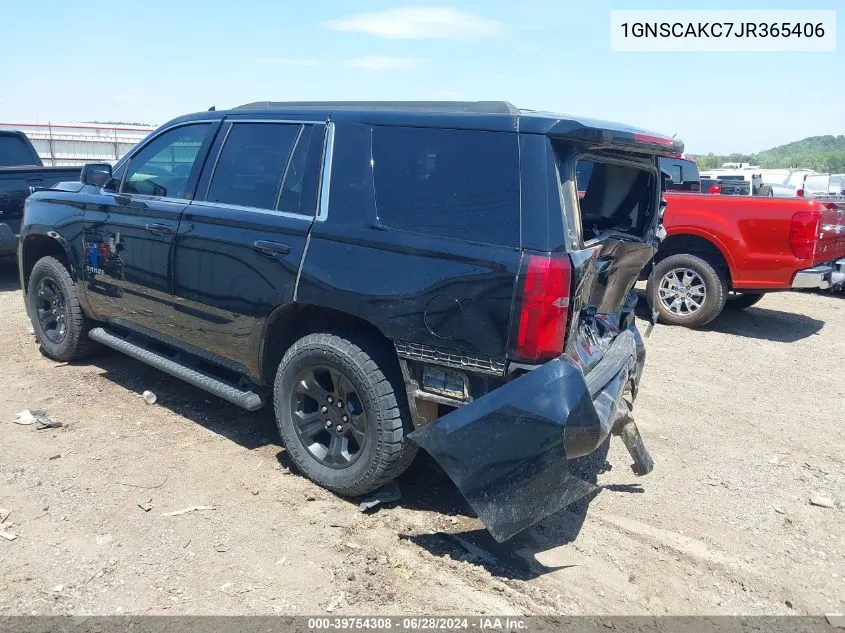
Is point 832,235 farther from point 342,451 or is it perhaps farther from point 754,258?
point 342,451

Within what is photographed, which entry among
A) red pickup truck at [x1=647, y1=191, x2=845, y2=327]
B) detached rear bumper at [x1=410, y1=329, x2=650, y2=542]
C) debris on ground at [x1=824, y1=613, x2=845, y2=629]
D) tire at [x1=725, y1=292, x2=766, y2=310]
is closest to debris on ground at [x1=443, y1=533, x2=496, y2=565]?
detached rear bumper at [x1=410, y1=329, x2=650, y2=542]

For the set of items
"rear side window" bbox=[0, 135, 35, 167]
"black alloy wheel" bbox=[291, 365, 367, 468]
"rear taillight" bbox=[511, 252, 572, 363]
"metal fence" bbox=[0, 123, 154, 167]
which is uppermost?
"metal fence" bbox=[0, 123, 154, 167]

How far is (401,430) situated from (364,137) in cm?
150

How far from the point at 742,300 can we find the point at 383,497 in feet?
22.5

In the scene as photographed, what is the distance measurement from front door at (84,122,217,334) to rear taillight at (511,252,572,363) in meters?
2.42

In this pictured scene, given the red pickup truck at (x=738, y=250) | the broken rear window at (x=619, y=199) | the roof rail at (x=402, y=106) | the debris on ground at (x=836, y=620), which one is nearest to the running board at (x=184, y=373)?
the roof rail at (x=402, y=106)

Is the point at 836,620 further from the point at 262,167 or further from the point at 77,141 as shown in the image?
the point at 77,141

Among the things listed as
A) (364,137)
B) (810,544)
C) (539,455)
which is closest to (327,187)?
(364,137)

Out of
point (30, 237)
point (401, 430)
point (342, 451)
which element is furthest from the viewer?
point (30, 237)

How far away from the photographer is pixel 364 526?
354cm

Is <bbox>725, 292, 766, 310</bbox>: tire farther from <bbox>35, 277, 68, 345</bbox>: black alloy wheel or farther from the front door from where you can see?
<bbox>35, 277, 68, 345</bbox>: black alloy wheel

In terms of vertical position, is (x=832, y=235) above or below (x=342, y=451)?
above

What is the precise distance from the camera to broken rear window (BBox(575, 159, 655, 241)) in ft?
14.5

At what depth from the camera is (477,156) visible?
321 centimetres
